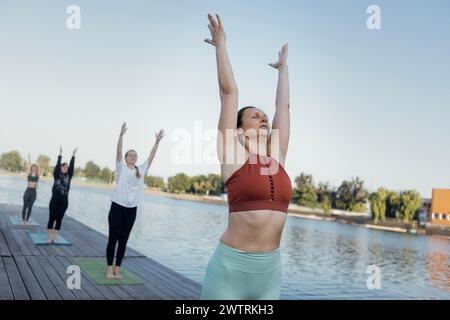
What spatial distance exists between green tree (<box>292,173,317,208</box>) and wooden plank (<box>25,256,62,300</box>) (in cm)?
9510

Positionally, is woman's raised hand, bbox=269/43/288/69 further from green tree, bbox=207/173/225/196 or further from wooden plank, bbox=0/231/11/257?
green tree, bbox=207/173/225/196

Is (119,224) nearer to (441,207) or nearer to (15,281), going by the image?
(15,281)

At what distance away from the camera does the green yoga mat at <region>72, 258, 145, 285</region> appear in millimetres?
6626

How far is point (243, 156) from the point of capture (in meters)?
2.14

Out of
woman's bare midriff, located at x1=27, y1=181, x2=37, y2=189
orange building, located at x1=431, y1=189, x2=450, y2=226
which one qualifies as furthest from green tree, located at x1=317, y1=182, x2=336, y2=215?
woman's bare midriff, located at x1=27, y1=181, x2=37, y2=189

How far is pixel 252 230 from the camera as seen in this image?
2.08 m

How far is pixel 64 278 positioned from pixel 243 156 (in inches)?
214

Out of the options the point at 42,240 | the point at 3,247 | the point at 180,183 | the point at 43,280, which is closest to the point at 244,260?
the point at 43,280

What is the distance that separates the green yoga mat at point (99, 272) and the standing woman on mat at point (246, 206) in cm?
482

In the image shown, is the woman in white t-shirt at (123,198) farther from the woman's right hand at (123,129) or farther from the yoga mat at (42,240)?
the yoga mat at (42,240)
